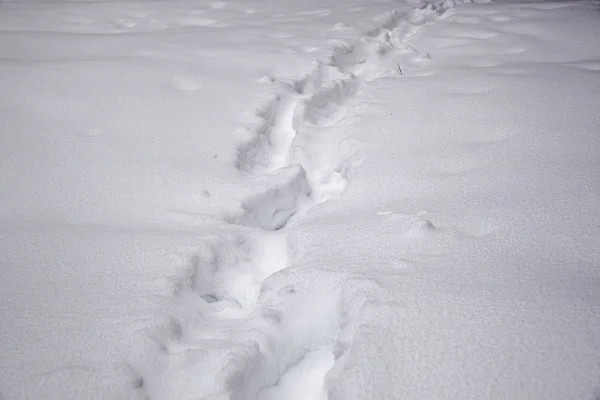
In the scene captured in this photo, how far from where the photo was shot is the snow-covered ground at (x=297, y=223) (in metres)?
0.74

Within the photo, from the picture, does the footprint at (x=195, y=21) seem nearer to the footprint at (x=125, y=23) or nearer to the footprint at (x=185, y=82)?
the footprint at (x=125, y=23)

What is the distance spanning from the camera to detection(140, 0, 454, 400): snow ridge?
79 centimetres

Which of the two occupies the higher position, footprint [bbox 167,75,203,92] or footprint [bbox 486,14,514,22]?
footprint [bbox 486,14,514,22]

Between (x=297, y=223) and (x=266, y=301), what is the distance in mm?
308

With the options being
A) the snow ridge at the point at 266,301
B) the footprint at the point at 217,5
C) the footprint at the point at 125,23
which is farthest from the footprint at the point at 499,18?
the footprint at the point at 125,23

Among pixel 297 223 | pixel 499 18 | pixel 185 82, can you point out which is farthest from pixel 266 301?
pixel 499 18

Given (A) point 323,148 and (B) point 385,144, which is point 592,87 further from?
(A) point 323,148

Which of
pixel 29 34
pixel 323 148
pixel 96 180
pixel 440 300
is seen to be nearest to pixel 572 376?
pixel 440 300

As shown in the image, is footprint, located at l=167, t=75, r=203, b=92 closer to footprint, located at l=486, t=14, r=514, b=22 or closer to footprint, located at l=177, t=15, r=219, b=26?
footprint, located at l=177, t=15, r=219, b=26

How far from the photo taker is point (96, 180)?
4.33 ft

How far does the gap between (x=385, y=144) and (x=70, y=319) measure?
3.65ft

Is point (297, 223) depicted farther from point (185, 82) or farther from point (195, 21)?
point (195, 21)

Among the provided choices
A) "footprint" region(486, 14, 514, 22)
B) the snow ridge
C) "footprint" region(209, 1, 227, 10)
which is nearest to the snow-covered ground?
the snow ridge

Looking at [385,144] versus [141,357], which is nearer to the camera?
[141,357]
